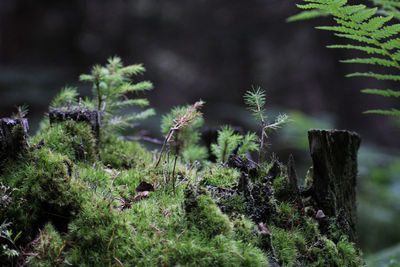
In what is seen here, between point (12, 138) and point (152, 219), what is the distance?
1.09 metres

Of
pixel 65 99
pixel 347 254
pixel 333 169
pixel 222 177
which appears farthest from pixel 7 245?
pixel 333 169

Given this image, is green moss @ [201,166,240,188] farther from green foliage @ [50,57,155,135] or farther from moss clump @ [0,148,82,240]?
green foliage @ [50,57,155,135]

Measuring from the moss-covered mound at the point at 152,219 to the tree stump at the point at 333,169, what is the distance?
16 centimetres

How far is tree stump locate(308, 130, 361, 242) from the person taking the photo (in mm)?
2021

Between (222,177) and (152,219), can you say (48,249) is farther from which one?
(222,177)

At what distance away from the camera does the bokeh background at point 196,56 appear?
11.2m

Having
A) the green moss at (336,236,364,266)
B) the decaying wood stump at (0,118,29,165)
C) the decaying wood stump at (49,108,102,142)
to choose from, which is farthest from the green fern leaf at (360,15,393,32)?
the decaying wood stump at (0,118,29,165)

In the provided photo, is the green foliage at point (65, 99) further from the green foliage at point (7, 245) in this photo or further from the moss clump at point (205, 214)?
the moss clump at point (205, 214)

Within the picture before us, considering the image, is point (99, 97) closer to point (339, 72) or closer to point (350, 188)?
point (350, 188)

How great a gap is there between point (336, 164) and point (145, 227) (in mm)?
1409

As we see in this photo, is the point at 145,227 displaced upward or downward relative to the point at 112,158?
downward

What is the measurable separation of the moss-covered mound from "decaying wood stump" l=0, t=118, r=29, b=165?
0.05 meters

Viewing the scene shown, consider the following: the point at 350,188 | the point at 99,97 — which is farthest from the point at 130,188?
the point at 350,188

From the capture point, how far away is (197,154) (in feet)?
8.73
